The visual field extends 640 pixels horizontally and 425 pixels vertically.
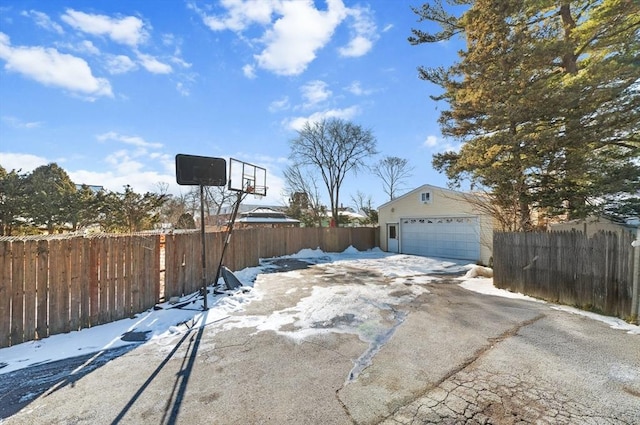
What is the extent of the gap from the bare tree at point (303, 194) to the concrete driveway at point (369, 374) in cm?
2221

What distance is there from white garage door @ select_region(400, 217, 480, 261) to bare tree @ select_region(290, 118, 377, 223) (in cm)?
1050

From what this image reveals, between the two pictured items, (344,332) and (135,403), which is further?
(344,332)

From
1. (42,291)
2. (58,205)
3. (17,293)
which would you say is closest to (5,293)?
(17,293)

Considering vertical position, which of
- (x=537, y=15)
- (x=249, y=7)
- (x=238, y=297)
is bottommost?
(x=238, y=297)

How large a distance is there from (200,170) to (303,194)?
21078mm

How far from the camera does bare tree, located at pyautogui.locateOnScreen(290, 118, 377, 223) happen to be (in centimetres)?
2664

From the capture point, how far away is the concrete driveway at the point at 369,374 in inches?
103

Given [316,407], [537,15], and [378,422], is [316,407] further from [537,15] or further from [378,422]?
[537,15]

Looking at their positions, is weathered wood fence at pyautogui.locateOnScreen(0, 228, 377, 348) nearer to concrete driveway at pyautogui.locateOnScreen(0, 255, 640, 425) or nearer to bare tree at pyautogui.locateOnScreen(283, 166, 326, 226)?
concrete driveway at pyautogui.locateOnScreen(0, 255, 640, 425)

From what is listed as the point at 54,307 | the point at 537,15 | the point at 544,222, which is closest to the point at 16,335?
the point at 54,307

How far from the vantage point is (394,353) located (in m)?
3.88

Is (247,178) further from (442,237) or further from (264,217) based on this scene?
(264,217)

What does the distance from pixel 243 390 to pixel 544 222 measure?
10312 mm

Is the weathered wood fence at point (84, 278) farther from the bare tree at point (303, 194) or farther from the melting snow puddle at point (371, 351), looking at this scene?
the bare tree at point (303, 194)
